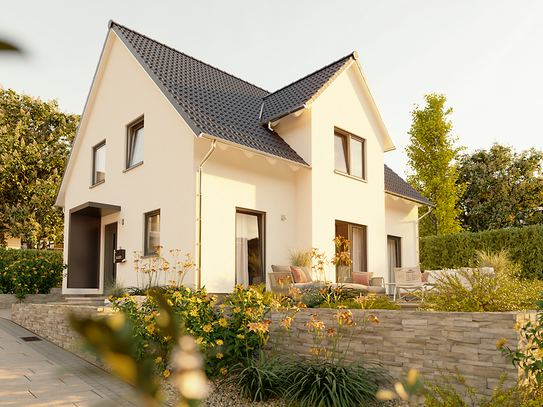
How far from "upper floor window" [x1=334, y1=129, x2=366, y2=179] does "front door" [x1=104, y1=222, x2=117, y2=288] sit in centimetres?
605

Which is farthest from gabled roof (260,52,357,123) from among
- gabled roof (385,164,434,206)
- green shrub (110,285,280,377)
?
green shrub (110,285,280,377)

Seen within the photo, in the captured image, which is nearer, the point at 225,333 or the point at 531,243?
the point at 225,333

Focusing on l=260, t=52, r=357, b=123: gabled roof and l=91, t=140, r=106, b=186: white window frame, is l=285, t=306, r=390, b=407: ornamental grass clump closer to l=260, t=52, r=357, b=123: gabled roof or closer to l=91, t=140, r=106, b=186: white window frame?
l=260, t=52, r=357, b=123: gabled roof

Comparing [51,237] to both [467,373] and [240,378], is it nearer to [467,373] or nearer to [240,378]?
[240,378]

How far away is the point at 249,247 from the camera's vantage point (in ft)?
32.2

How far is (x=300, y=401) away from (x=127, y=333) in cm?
471

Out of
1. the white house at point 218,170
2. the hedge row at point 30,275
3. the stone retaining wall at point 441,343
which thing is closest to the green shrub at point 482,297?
the stone retaining wall at point 441,343

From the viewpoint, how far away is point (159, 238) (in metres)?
9.70

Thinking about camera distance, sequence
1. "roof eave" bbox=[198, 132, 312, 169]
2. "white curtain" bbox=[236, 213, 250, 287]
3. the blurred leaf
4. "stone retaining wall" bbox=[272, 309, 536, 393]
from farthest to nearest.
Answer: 1. "white curtain" bbox=[236, 213, 250, 287]
2. "roof eave" bbox=[198, 132, 312, 169]
3. "stone retaining wall" bbox=[272, 309, 536, 393]
4. the blurred leaf

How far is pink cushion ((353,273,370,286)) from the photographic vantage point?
1054cm

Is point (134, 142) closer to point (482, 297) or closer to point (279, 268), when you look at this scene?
point (279, 268)

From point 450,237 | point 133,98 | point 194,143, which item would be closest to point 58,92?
point 194,143

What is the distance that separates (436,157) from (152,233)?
13.0 meters

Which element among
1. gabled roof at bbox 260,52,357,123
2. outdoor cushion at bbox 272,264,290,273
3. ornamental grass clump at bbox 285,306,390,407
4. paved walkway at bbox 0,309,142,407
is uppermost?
gabled roof at bbox 260,52,357,123
